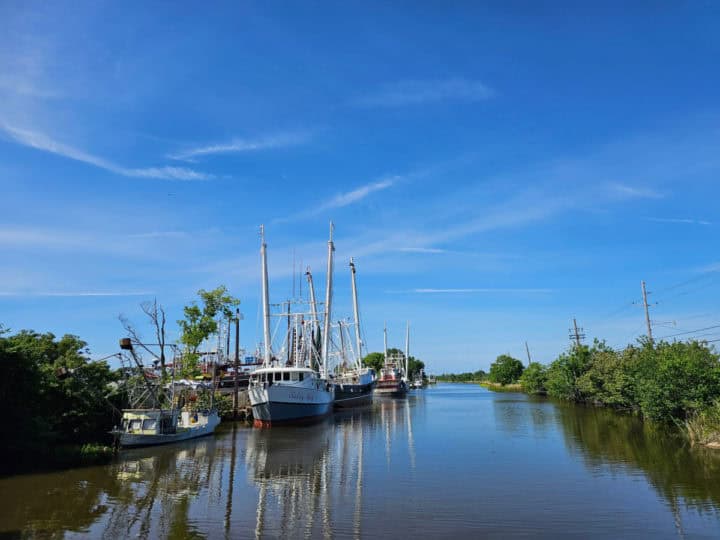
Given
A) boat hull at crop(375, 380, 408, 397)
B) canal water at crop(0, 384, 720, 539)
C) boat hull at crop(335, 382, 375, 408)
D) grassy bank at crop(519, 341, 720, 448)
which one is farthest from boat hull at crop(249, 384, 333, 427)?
boat hull at crop(375, 380, 408, 397)

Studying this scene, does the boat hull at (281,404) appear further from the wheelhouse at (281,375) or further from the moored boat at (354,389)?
the moored boat at (354,389)

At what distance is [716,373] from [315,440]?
25014 millimetres

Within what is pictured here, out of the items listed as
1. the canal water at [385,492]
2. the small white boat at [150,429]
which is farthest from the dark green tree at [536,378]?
the small white boat at [150,429]

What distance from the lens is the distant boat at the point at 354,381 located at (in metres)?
69.3

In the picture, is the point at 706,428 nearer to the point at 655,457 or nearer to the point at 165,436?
Answer: the point at 655,457

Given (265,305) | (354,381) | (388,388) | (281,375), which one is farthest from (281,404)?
(388,388)

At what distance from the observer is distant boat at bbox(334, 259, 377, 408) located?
2729 inches

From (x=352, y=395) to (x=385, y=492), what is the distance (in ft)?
180

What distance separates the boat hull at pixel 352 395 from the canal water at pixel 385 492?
35751mm

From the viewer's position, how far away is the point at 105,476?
71.8 feet

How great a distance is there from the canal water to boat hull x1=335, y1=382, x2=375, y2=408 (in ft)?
117

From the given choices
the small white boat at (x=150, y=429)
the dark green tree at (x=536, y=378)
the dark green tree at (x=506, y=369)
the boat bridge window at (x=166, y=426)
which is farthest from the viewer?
the dark green tree at (x=506, y=369)

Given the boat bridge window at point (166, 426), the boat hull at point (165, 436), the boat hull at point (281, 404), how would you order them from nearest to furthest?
1. the boat hull at point (165, 436)
2. the boat bridge window at point (166, 426)
3. the boat hull at point (281, 404)

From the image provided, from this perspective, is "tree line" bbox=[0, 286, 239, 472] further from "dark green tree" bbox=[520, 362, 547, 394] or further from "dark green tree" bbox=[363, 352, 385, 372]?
"dark green tree" bbox=[363, 352, 385, 372]
